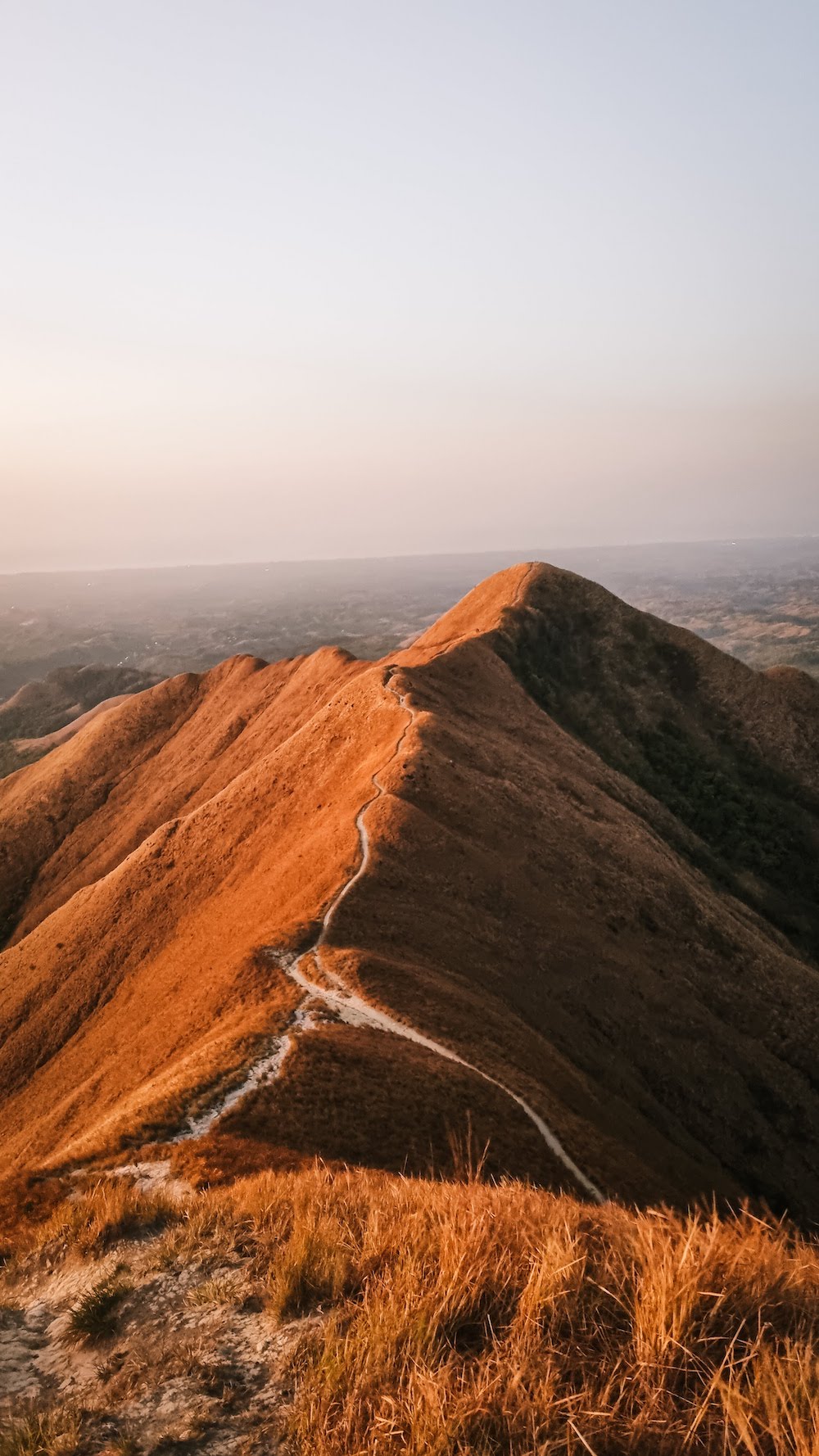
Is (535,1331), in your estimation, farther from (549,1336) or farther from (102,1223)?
(102,1223)

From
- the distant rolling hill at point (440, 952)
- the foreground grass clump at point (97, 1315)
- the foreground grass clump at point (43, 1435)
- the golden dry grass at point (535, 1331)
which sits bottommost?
the distant rolling hill at point (440, 952)

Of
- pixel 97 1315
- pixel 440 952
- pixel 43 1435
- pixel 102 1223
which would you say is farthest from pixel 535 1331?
pixel 440 952

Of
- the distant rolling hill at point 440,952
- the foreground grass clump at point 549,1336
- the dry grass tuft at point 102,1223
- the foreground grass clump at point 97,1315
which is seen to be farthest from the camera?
the distant rolling hill at point 440,952

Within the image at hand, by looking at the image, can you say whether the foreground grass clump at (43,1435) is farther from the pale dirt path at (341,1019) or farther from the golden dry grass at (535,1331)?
the pale dirt path at (341,1019)

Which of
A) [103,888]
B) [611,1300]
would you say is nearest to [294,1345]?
[611,1300]

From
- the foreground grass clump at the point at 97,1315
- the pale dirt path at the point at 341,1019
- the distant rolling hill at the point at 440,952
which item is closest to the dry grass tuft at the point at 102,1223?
the foreground grass clump at the point at 97,1315

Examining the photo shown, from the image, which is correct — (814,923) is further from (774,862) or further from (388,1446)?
(388,1446)
